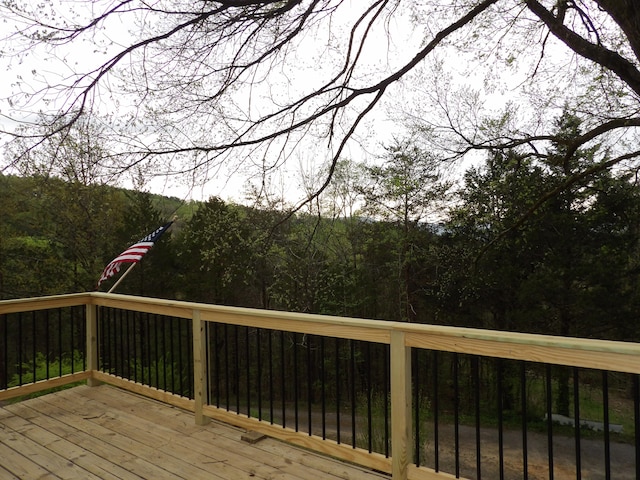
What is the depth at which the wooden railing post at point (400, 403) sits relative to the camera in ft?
6.77

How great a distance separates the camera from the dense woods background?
446 inches

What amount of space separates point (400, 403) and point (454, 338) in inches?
17.9

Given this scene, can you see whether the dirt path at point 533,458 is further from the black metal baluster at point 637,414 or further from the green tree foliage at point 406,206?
the black metal baluster at point 637,414

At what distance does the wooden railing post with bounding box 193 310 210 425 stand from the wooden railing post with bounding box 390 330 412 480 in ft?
4.92

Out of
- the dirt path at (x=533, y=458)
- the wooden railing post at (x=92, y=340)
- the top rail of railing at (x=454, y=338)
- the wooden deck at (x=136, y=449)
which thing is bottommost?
the dirt path at (x=533, y=458)

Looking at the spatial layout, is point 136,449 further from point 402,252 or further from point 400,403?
point 402,252

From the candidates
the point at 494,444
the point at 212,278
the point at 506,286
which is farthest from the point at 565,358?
the point at 212,278

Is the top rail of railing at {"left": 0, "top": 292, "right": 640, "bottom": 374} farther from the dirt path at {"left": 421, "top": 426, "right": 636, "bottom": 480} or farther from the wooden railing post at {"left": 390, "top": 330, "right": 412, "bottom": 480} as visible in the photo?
the dirt path at {"left": 421, "top": 426, "right": 636, "bottom": 480}

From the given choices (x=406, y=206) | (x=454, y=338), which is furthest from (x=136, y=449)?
(x=406, y=206)

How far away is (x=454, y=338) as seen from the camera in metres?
1.91

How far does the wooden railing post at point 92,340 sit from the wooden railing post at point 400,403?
3111mm

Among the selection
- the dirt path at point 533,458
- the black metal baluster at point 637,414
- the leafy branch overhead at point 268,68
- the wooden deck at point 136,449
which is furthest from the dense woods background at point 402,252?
the black metal baluster at point 637,414

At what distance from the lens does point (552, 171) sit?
10.4 m

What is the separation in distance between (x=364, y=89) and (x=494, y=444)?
10.2 m
